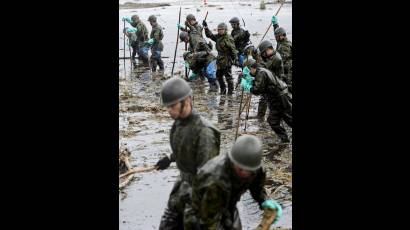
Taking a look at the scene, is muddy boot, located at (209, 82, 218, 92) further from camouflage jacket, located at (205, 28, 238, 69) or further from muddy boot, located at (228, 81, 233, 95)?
camouflage jacket, located at (205, 28, 238, 69)

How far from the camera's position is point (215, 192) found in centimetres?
396

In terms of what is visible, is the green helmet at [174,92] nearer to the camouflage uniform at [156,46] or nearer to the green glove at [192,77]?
the green glove at [192,77]

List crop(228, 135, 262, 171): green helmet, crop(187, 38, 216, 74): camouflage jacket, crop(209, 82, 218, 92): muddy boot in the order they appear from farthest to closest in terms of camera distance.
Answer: crop(209, 82, 218, 92): muddy boot < crop(187, 38, 216, 74): camouflage jacket < crop(228, 135, 262, 171): green helmet

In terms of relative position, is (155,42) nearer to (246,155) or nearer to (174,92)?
(174,92)

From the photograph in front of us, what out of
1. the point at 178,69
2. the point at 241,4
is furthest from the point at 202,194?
the point at 241,4

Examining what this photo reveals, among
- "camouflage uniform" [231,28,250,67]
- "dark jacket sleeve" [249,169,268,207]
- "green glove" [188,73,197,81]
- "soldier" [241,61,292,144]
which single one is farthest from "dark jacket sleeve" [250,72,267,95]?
"green glove" [188,73,197,81]

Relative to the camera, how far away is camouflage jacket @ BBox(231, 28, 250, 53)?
13.9 metres

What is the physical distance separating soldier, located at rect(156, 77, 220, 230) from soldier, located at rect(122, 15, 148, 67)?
12.4 meters

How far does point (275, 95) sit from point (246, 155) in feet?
17.4

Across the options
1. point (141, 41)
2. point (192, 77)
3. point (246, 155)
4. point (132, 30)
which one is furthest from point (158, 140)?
point (141, 41)

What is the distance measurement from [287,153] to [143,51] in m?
9.46
